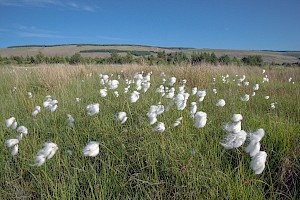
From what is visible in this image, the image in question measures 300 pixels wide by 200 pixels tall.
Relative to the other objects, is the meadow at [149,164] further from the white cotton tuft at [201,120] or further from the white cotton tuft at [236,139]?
the white cotton tuft at [201,120]

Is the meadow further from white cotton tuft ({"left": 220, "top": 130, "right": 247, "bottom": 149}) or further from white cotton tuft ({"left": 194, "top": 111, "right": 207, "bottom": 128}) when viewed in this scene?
white cotton tuft ({"left": 194, "top": 111, "right": 207, "bottom": 128})

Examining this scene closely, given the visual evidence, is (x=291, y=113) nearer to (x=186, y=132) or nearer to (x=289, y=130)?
(x=289, y=130)

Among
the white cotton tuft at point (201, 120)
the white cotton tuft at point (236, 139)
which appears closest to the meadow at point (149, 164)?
the white cotton tuft at point (236, 139)

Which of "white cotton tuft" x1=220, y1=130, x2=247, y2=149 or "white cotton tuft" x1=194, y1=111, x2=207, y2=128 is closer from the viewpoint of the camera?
"white cotton tuft" x1=220, y1=130, x2=247, y2=149

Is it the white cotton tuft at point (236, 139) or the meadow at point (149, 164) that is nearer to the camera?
the white cotton tuft at point (236, 139)

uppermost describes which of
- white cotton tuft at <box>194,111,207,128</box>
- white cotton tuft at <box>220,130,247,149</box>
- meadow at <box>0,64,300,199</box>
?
white cotton tuft at <box>194,111,207,128</box>

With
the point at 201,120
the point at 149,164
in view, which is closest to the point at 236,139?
the point at 201,120

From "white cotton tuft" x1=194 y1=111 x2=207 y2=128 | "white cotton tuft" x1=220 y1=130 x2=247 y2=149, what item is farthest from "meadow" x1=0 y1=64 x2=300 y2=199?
"white cotton tuft" x1=194 y1=111 x2=207 y2=128

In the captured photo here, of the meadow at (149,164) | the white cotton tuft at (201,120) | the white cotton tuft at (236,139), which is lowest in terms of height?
the meadow at (149,164)

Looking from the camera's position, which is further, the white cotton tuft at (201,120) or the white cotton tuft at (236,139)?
the white cotton tuft at (201,120)

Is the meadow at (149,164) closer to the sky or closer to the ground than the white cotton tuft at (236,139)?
closer to the ground

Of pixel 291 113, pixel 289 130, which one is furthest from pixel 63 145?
pixel 291 113

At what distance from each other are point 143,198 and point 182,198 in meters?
0.27

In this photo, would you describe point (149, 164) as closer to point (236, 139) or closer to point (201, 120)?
point (201, 120)
